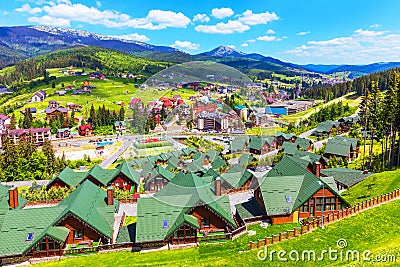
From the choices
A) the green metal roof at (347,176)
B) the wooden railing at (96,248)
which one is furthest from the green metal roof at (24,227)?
the green metal roof at (347,176)

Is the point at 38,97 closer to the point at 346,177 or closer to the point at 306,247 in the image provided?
the point at 346,177

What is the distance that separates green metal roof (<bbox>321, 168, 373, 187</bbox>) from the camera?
35047mm

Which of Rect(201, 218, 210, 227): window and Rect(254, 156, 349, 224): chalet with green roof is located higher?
Rect(254, 156, 349, 224): chalet with green roof

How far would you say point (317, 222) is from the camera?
21.5m

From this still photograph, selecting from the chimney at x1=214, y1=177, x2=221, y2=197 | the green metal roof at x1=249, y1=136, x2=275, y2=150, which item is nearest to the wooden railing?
the chimney at x1=214, y1=177, x2=221, y2=197

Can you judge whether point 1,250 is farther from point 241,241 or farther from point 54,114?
point 54,114

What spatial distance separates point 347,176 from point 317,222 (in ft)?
56.5

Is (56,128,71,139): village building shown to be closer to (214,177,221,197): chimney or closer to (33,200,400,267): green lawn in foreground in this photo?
(33,200,400,267): green lawn in foreground

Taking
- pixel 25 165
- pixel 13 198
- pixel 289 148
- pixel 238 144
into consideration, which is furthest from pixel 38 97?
pixel 238 144

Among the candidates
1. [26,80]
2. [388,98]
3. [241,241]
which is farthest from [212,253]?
[26,80]

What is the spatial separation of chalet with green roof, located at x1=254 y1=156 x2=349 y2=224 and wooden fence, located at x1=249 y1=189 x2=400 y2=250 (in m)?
2.65

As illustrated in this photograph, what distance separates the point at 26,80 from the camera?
627 ft

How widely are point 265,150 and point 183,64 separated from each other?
16.0 ft

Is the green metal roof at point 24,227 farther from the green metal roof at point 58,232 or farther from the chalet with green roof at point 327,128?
the chalet with green roof at point 327,128
